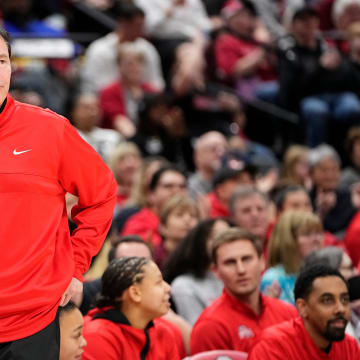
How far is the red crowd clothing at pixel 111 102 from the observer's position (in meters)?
9.27

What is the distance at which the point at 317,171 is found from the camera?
8055mm

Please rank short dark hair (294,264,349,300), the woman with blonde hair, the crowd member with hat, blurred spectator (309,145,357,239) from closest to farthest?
short dark hair (294,264,349,300) → the woman with blonde hair → the crowd member with hat → blurred spectator (309,145,357,239)

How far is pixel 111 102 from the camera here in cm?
932

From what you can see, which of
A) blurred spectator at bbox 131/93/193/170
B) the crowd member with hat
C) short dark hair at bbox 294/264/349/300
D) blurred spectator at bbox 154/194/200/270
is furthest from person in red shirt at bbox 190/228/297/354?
blurred spectator at bbox 131/93/193/170

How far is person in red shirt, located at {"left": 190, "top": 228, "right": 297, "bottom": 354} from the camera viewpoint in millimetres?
4695

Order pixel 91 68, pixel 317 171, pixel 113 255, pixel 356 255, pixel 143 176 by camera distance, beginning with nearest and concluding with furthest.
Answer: pixel 113 255 → pixel 356 255 → pixel 143 176 → pixel 317 171 → pixel 91 68

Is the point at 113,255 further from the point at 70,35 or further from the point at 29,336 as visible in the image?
the point at 70,35

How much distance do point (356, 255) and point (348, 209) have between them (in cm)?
122

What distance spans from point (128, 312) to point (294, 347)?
0.81m

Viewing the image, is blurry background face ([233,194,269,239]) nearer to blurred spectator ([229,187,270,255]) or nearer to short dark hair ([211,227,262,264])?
blurred spectator ([229,187,270,255])

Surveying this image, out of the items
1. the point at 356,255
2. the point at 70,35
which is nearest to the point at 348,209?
the point at 356,255

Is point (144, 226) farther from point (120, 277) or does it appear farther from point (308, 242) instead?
point (120, 277)

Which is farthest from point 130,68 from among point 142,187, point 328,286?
point 328,286

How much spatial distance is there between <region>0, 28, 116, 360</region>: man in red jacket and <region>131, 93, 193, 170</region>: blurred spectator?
18.5ft
